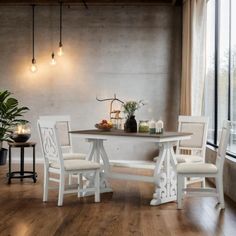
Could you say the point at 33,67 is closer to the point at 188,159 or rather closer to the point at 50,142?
the point at 50,142

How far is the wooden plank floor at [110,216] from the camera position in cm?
382

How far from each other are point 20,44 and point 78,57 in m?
1.19

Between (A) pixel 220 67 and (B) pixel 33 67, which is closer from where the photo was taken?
(A) pixel 220 67

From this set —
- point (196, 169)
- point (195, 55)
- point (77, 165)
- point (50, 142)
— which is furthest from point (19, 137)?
point (195, 55)

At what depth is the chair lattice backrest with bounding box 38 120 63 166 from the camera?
476 cm

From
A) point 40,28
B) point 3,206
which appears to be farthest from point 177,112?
point 3,206

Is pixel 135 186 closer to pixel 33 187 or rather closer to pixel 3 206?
pixel 33 187

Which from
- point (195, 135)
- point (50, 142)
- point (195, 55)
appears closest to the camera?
point (50, 142)

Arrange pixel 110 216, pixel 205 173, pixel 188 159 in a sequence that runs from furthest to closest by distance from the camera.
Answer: pixel 188 159, pixel 205 173, pixel 110 216

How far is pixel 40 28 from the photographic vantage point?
8.35 meters

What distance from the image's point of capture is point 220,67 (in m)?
6.56

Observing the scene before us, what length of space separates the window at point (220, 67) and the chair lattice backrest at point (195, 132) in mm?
375

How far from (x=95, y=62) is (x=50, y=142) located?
3664mm

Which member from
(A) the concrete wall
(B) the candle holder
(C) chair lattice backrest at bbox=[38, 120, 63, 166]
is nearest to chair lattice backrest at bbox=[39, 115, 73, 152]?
(B) the candle holder
